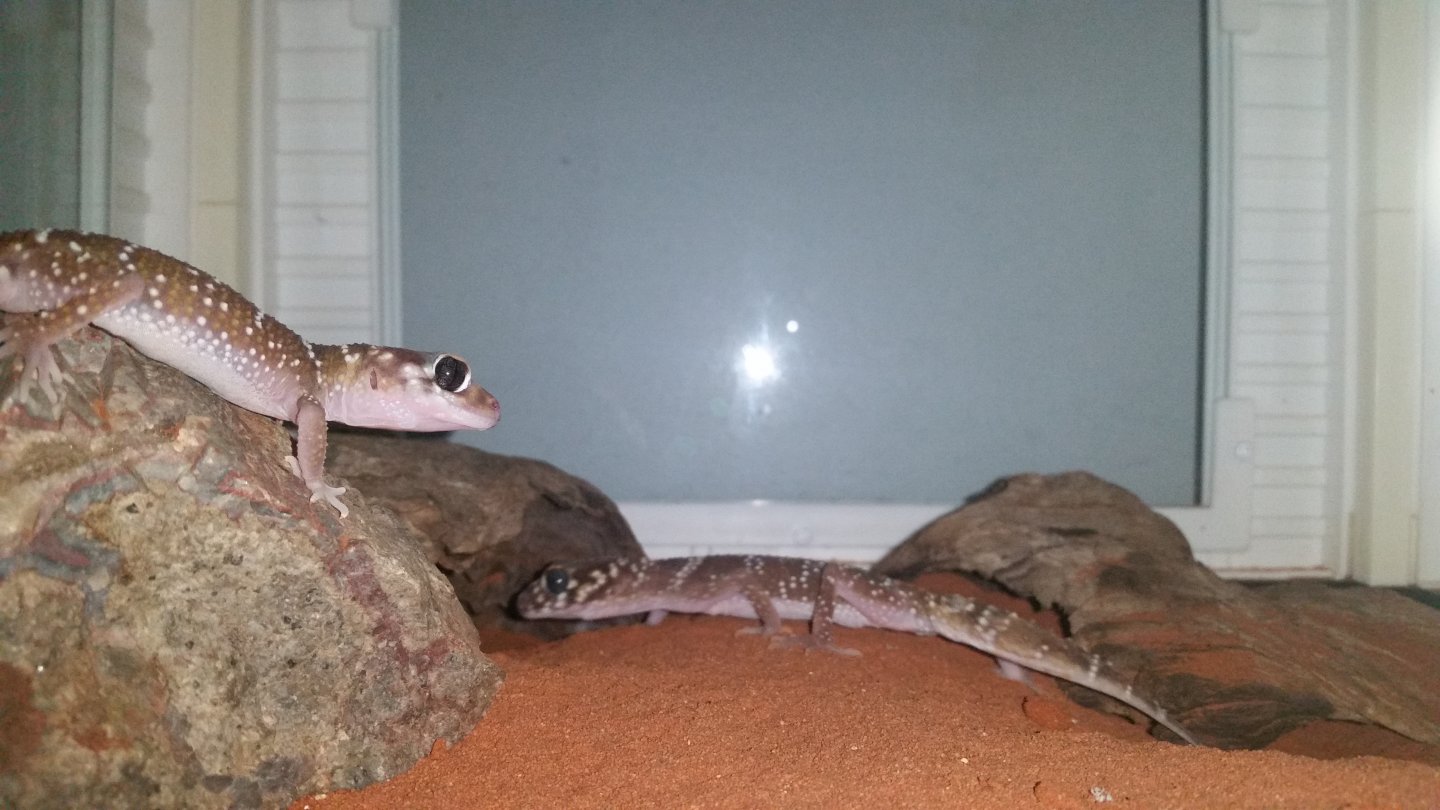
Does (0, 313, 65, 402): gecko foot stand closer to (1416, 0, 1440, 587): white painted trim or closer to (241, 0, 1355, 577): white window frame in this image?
(241, 0, 1355, 577): white window frame

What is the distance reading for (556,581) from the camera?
5.52 metres

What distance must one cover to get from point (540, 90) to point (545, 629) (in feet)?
14.1

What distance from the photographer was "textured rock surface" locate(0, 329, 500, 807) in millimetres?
2477

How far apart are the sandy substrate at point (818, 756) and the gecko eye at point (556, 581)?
A: 1.13m

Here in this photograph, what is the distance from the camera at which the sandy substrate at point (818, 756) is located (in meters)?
2.83

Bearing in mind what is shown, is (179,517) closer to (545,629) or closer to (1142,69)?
(545,629)

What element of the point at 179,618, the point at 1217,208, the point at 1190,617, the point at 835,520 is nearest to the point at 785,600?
the point at 835,520

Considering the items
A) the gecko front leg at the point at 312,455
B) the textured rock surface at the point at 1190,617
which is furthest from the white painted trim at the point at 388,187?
the textured rock surface at the point at 1190,617

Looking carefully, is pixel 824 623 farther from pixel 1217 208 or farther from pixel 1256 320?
pixel 1217 208

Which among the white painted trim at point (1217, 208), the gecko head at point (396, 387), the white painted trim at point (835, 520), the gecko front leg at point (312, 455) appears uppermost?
the white painted trim at point (1217, 208)

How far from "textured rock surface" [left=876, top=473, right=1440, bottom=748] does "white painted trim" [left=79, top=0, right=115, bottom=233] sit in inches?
230

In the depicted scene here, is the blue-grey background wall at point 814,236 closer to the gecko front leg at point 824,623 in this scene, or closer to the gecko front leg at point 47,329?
the gecko front leg at point 824,623

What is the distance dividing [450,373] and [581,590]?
2.48 m

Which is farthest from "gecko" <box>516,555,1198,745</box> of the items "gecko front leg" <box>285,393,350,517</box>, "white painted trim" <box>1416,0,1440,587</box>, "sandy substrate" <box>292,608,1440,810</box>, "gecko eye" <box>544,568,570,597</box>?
"white painted trim" <box>1416,0,1440,587</box>
